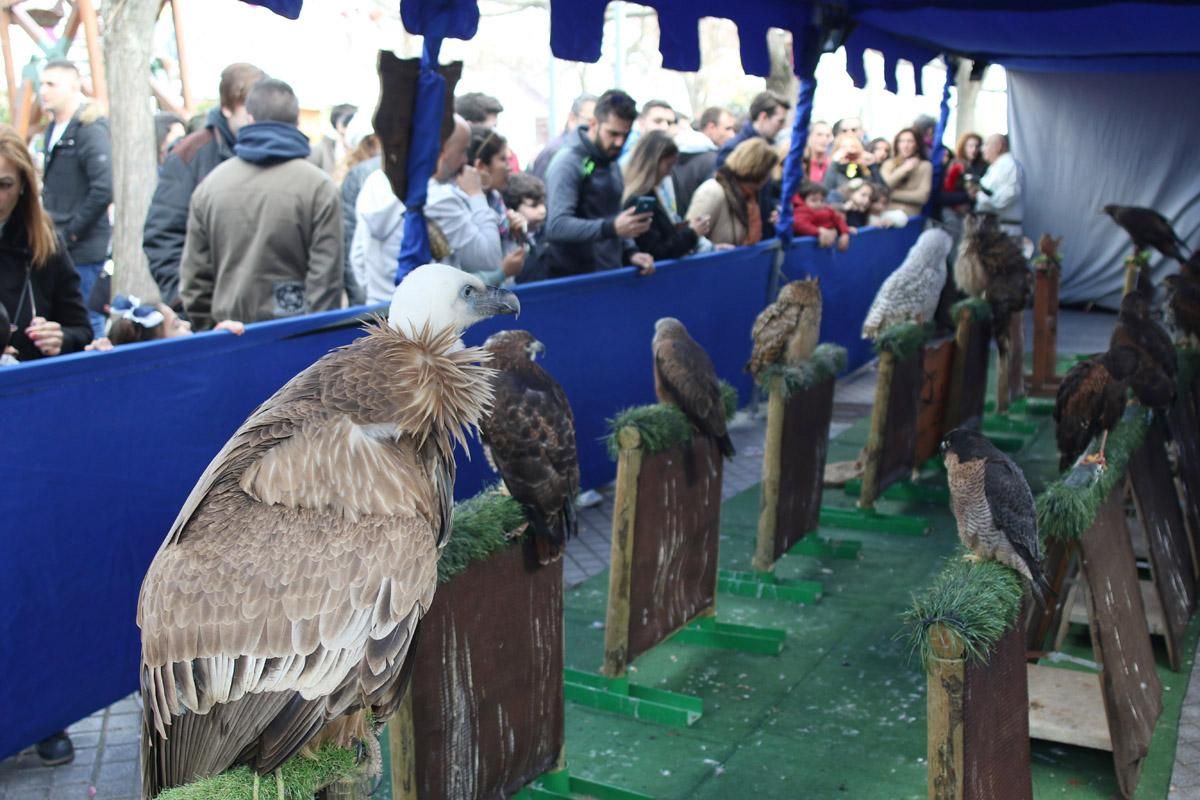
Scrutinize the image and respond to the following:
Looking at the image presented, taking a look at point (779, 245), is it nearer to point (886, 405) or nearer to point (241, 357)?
point (886, 405)

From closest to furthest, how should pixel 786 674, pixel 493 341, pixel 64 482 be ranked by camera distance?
1. pixel 64 482
2. pixel 493 341
3. pixel 786 674

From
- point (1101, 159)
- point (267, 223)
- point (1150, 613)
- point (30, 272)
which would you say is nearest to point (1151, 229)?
point (1150, 613)

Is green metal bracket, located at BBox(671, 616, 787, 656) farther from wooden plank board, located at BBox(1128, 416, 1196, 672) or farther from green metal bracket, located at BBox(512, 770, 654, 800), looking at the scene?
wooden plank board, located at BBox(1128, 416, 1196, 672)

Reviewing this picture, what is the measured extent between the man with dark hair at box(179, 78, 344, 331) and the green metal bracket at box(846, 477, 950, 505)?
13.2 feet

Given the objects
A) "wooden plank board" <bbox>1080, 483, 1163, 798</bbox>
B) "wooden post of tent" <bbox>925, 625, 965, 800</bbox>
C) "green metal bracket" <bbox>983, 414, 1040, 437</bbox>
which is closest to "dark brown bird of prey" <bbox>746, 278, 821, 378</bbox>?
"wooden plank board" <bbox>1080, 483, 1163, 798</bbox>

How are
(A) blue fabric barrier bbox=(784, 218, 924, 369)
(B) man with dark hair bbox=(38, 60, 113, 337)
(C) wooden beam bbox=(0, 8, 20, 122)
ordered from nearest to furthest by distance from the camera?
(B) man with dark hair bbox=(38, 60, 113, 337) → (A) blue fabric barrier bbox=(784, 218, 924, 369) → (C) wooden beam bbox=(0, 8, 20, 122)

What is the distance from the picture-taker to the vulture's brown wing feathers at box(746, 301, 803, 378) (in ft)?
21.5

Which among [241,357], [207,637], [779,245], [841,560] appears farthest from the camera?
[779,245]

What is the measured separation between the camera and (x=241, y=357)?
453 cm

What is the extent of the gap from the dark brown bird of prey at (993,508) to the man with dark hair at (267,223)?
325 cm

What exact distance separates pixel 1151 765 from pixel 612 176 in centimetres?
462

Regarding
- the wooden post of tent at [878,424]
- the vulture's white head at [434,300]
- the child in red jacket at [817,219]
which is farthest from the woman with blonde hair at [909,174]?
the vulture's white head at [434,300]

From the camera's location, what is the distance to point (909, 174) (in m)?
12.5

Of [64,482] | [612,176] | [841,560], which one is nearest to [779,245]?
[612,176]
